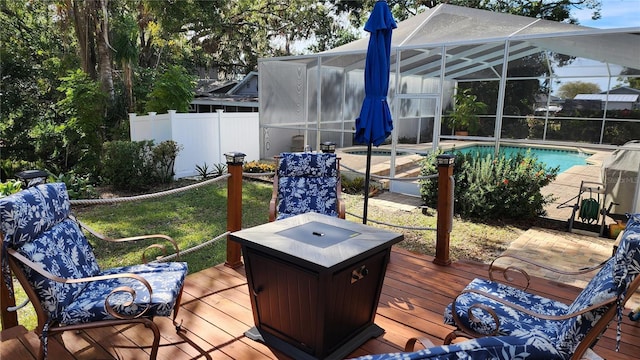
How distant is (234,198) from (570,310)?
2.65 meters

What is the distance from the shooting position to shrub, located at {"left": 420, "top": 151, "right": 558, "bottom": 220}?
6.02 m

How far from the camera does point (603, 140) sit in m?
8.04

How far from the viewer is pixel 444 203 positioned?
3703 mm

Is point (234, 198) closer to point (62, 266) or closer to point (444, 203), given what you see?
point (62, 266)

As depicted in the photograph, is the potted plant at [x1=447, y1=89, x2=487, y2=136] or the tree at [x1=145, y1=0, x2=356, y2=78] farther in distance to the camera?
the tree at [x1=145, y1=0, x2=356, y2=78]

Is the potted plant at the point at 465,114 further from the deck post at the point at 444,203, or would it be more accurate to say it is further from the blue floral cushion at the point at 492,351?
the blue floral cushion at the point at 492,351

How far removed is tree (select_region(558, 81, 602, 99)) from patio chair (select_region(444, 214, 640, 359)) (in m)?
6.90

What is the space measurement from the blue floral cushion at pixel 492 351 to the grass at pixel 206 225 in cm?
366

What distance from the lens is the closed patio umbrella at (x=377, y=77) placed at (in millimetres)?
3793

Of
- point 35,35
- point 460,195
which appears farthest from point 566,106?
point 35,35

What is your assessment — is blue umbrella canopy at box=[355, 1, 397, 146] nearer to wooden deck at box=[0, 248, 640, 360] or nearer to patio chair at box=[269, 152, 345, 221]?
patio chair at box=[269, 152, 345, 221]

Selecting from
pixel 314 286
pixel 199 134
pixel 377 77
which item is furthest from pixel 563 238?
pixel 199 134

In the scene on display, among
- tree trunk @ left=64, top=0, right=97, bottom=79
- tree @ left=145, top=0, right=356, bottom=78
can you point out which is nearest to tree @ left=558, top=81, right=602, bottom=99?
tree @ left=145, top=0, right=356, bottom=78

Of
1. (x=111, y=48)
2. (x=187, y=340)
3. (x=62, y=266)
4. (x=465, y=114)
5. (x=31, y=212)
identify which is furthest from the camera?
(x=111, y=48)
